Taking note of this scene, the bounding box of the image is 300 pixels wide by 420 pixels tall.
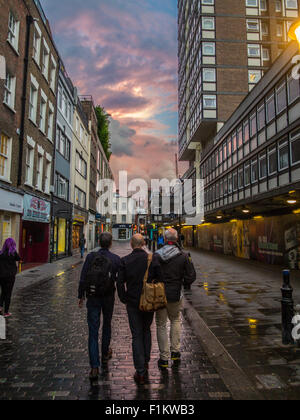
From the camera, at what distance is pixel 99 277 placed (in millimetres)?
3996

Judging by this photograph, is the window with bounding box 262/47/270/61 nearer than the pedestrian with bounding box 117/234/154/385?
No

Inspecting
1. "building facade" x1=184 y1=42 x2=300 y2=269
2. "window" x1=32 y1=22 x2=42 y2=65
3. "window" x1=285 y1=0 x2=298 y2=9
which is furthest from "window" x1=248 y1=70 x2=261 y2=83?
"window" x1=32 y1=22 x2=42 y2=65

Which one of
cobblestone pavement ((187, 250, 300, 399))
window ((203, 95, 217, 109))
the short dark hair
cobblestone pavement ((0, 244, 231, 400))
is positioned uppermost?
window ((203, 95, 217, 109))

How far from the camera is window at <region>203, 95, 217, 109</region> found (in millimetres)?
35531

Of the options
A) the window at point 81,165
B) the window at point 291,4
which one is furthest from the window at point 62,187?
the window at point 291,4

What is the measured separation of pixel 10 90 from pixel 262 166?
52.1ft

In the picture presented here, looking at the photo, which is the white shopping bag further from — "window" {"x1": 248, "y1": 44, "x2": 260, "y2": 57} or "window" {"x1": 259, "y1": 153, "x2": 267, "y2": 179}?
"window" {"x1": 248, "y1": 44, "x2": 260, "y2": 57}

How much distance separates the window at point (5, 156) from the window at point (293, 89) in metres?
14.6

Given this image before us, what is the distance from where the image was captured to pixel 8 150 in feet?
45.6

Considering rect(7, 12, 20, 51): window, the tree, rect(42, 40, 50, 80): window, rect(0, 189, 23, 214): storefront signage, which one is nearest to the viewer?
rect(0, 189, 23, 214): storefront signage

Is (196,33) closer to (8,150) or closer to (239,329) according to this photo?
(8,150)

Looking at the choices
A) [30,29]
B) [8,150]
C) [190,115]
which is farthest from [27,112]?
[190,115]

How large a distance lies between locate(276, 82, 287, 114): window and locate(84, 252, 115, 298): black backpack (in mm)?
16625

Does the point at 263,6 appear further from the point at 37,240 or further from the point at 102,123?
the point at 37,240
